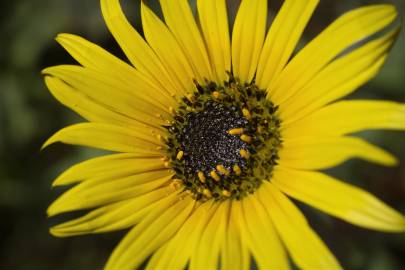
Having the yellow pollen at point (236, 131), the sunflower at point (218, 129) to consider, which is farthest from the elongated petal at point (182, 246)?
the yellow pollen at point (236, 131)

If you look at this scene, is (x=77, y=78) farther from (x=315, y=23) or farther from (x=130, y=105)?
(x=315, y=23)

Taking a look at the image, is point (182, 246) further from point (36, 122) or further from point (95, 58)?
point (36, 122)

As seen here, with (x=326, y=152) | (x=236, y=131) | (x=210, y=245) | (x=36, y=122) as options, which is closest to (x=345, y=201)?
(x=326, y=152)

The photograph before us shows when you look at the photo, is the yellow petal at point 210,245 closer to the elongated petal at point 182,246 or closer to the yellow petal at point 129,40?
the elongated petal at point 182,246

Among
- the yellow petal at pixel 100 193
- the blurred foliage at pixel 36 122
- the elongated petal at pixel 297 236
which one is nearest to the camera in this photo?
the elongated petal at pixel 297 236

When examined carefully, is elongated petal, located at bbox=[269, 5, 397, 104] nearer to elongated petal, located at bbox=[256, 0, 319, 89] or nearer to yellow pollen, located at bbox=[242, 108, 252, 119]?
elongated petal, located at bbox=[256, 0, 319, 89]

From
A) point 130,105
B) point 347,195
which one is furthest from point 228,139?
point 347,195

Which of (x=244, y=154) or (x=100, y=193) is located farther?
(x=244, y=154)
